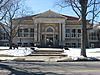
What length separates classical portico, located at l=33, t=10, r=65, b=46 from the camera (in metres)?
63.2

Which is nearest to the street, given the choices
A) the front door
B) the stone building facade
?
the stone building facade

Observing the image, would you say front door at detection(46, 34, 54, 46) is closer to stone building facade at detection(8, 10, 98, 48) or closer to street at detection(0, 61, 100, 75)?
stone building facade at detection(8, 10, 98, 48)

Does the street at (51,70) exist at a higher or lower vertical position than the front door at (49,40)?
lower

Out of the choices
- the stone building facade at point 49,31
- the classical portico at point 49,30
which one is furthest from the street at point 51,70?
the classical portico at point 49,30

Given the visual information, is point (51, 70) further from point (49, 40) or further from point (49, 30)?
point (49, 30)

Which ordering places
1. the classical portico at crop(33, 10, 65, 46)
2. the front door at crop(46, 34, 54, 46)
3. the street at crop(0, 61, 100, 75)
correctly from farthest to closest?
the front door at crop(46, 34, 54, 46) → the classical portico at crop(33, 10, 65, 46) → the street at crop(0, 61, 100, 75)

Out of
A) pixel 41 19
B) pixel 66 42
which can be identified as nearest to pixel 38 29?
pixel 41 19

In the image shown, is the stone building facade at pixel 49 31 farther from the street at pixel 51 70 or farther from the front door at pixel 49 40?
the street at pixel 51 70

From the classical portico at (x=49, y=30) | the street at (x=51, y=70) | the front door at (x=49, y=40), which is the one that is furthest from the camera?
the front door at (x=49, y=40)

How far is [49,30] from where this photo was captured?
6462 cm

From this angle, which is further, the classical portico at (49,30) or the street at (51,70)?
the classical portico at (49,30)

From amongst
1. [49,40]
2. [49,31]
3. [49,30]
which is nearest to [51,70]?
[49,40]

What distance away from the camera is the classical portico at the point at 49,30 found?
208 ft

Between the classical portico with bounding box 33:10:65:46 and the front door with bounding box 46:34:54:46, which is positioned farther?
the front door with bounding box 46:34:54:46
